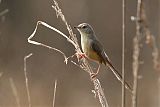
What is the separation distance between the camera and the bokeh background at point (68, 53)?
10187 millimetres

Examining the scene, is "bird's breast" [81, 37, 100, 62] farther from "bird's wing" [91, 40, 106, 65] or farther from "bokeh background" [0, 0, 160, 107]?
"bokeh background" [0, 0, 160, 107]

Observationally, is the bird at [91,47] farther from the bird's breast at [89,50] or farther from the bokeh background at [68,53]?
the bokeh background at [68,53]

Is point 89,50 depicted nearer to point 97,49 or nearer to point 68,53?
point 97,49

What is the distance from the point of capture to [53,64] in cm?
1103

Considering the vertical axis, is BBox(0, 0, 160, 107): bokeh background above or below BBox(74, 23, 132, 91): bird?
below

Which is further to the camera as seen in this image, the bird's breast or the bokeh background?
the bokeh background

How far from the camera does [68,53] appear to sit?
11117mm

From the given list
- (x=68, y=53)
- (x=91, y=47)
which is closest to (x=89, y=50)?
(x=91, y=47)

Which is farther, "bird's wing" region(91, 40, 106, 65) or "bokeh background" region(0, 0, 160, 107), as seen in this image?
"bokeh background" region(0, 0, 160, 107)

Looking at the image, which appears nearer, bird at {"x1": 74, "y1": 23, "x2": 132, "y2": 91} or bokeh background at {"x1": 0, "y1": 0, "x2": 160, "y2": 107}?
bird at {"x1": 74, "y1": 23, "x2": 132, "y2": 91}

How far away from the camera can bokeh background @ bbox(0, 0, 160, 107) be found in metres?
10.2

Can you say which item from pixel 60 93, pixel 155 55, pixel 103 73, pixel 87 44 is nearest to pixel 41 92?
pixel 60 93

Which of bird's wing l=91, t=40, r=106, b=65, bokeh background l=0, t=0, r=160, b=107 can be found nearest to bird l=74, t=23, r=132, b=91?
bird's wing l=91, t=40, r=106, b=65

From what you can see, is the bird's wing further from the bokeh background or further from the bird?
the bokeh background
